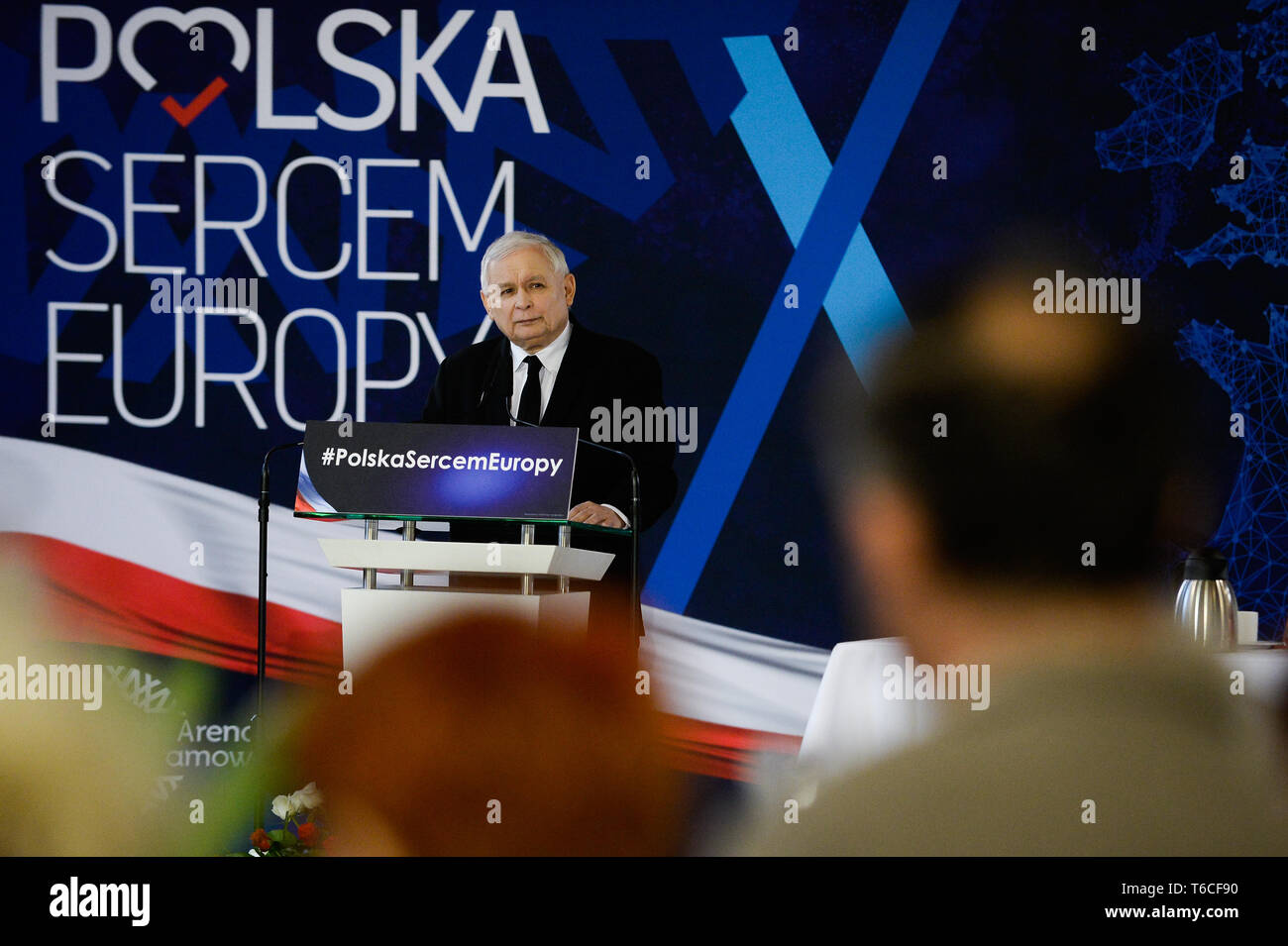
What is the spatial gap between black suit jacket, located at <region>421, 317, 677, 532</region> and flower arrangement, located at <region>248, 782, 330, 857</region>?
1.12 meters

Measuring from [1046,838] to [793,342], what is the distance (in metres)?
1.80

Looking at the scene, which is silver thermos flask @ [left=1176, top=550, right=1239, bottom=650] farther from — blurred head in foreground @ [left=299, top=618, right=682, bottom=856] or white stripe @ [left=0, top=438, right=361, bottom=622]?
white stripe @ [left=0, top=438, right=361, bottom=622]

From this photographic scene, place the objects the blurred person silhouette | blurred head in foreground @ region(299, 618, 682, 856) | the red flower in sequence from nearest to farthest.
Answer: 1. blurred head in foreground @ region(299, 618, 682, 856)
2. the red flower
3. the blurred person silhouette

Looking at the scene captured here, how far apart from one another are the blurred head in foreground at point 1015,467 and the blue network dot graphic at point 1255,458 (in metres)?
0.11

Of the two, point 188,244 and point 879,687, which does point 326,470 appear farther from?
point 879,687

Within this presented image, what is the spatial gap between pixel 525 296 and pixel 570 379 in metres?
0.29

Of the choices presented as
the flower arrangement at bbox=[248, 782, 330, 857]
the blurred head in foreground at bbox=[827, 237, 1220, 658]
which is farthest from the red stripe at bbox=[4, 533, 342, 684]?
the blurred head in foreground at bbox=[827, 237, 1220, 658]

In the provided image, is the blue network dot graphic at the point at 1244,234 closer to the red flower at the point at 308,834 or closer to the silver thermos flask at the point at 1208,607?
the silver thermos flask at the point at 1208,607

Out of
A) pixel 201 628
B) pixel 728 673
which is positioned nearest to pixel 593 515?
pixel 728 673

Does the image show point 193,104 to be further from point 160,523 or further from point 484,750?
point 484,750

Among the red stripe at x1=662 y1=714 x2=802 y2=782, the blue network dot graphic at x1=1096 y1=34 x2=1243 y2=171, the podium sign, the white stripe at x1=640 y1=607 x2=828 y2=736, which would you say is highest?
the blue network dot graphic at x1=1096 y1=34 x2=1243 y2=171

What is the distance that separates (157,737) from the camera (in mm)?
4320

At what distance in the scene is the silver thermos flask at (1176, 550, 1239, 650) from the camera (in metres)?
3.57
